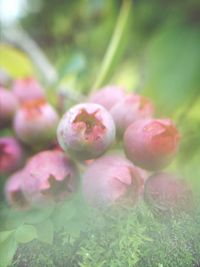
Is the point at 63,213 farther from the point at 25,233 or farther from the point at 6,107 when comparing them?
the point at 6,107

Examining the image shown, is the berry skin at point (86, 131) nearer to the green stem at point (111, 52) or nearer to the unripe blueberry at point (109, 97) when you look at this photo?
the unripe blueberry at point (109, 97)

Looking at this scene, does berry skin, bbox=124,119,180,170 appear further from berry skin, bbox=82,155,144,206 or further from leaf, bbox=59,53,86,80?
leaf, bbox=59,53,86,80

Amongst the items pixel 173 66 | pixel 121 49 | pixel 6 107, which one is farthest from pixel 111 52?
pixel 6 107

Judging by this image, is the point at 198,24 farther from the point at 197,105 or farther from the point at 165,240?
the point at 165,240

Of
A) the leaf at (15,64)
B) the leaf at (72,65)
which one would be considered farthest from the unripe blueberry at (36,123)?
the leaf at (15,64)

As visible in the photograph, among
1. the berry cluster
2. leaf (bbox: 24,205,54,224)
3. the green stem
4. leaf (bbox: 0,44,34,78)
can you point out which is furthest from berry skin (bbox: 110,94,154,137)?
leaf (bbox: 0,44,34,78)
